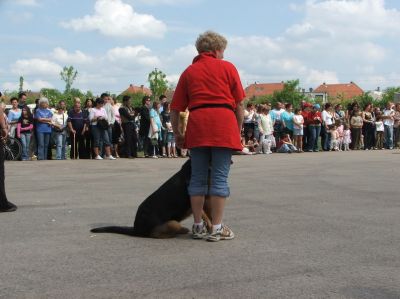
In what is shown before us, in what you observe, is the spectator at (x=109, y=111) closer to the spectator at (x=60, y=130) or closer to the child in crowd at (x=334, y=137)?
the spectator at (x=60, y=130)

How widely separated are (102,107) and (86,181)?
6.15 meters

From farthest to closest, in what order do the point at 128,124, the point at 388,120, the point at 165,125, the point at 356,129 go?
the point at 388,120, the point at 356,129, the point at 165,125, the point at 128,124

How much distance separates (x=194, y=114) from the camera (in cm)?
573

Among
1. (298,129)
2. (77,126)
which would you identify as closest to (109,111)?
Answer: (77,126)

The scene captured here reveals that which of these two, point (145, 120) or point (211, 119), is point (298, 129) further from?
point (211, 119)

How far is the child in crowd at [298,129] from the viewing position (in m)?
21.9

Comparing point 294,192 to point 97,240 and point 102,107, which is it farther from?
point 102,107

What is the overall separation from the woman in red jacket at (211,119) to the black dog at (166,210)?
0.43ft

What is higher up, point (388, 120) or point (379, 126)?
point (388, 120)

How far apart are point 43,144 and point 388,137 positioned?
49.8 feet

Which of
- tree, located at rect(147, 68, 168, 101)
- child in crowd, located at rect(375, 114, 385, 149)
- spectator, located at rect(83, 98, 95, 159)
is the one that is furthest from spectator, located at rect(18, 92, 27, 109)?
tree, located at rect(147, 68, 168, 101)

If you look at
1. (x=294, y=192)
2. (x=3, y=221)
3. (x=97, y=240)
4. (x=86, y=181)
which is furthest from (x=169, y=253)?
(x=86, y=181)

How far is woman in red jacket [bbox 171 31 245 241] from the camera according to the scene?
566cm

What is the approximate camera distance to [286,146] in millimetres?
21969
